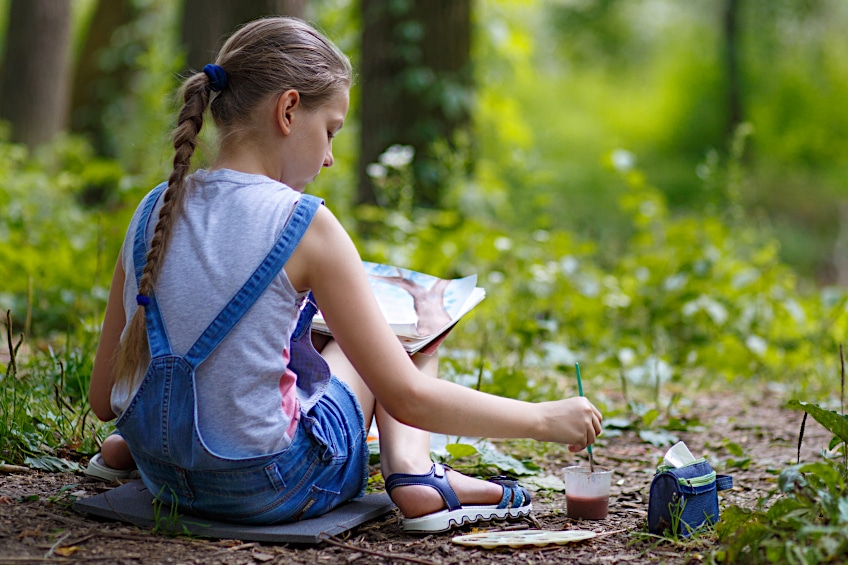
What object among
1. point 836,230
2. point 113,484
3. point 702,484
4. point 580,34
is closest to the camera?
point 702,484

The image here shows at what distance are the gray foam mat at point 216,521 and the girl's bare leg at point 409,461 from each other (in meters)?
0.11

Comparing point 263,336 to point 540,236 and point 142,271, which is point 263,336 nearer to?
point 142,271

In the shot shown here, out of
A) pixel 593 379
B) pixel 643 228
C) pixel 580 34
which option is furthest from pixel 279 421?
pixel 580 34

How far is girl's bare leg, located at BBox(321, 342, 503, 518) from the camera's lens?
1.86m

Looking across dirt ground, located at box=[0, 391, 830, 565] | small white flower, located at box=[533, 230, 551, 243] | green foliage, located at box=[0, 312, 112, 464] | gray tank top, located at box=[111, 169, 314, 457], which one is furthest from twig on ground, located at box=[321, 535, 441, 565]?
small white flower, located at box=[533, 230, 551, 243]

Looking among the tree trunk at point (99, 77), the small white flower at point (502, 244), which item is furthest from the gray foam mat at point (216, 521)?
the tree trunk at point (99, 77)

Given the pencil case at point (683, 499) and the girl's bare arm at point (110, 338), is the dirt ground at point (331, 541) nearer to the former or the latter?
the pencil case at point (683, 499)

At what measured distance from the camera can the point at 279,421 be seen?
67.7 inches

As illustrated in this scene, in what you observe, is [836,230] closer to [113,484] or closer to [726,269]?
[726,269]

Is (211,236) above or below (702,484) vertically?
above

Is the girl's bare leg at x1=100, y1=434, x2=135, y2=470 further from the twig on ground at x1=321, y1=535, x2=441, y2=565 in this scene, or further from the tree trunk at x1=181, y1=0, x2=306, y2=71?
the tree trunk at x1=181, y1=0, x2=306, y2=71

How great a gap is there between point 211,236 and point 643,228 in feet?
10.2

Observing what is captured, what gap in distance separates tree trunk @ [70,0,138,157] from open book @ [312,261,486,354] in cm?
804

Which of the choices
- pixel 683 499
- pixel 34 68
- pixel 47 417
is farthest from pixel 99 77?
pixel 683 499
